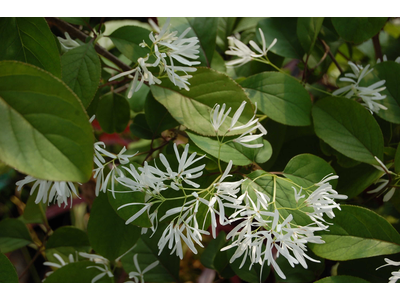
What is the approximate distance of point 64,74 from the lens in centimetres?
34

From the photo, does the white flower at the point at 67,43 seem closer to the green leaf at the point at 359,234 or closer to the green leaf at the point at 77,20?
the green leaf at the point at 77,20

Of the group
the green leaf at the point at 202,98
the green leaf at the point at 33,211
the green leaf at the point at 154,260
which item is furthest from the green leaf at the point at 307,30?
the green leaf at the point at 33,211

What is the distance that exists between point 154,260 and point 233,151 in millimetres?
278

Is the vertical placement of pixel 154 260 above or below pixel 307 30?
below

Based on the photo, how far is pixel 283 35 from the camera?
0.48 meters

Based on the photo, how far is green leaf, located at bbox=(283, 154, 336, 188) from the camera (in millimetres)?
341

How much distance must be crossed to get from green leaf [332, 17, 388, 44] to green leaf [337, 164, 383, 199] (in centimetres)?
17

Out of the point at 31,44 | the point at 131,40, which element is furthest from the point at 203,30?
the point at 31,44

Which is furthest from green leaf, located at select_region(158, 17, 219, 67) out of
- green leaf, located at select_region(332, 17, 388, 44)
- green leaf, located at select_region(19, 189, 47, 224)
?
green leaf, located at select_region(19, 189, 47, 224)

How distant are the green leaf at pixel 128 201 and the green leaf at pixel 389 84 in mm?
329

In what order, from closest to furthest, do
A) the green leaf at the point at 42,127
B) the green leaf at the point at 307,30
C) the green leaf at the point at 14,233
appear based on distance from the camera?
the green leaf at the point at 42,127 → the green leaf at the point at 307,30 → the green leaf at the point at 14,233

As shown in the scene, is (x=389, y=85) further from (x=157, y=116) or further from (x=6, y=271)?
(x=6, y=271)

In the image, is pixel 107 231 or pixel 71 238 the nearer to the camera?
pixel 107 231

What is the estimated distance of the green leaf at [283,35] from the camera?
462mm
